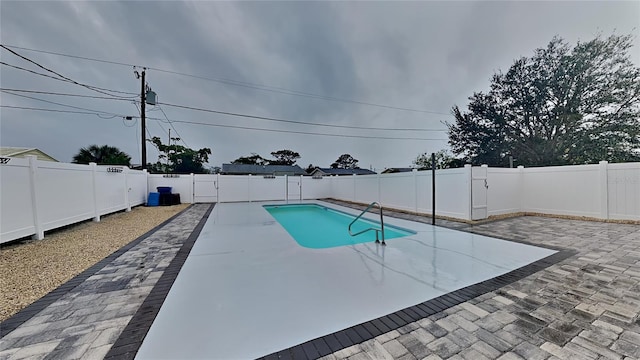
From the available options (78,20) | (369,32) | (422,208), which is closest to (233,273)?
(422,208)

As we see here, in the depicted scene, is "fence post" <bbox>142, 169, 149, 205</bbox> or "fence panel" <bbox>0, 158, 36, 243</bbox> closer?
"fence panel" <bbox>0, 158, 36, 243</bbox>

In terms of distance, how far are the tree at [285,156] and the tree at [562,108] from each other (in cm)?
2481

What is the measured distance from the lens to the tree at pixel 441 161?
18.3 m

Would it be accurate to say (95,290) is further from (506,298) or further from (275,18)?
(275,18)

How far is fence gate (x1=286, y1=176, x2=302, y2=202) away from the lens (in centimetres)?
1345

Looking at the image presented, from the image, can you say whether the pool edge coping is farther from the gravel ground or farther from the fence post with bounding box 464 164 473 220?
the fence post with bounding box 464 164 473 220

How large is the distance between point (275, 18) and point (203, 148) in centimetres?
1746

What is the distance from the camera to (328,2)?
24.4 ft

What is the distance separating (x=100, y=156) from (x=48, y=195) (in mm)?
12650

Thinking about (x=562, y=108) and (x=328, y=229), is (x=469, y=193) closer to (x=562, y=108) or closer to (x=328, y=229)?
(x=328, y=229)

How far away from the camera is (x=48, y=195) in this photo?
4.50 m

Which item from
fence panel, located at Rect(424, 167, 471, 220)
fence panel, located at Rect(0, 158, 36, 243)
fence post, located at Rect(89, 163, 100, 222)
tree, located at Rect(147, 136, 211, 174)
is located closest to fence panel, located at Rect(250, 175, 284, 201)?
fence post, located at Rect(89, 163, 100, 222)

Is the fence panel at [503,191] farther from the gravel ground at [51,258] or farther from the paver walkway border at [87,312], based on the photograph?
the gravel ground at [51,258]

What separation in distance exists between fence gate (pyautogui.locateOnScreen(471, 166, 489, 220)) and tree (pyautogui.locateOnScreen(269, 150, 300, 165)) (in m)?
30.8
